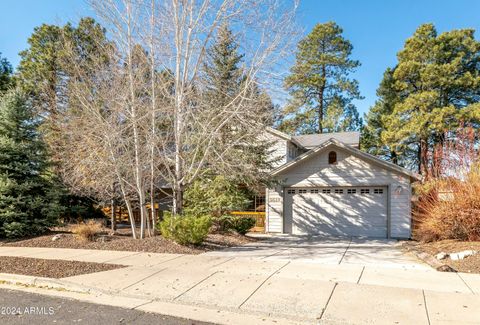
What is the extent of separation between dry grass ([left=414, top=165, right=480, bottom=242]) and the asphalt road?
8681 mm

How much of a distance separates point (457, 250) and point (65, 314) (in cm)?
913

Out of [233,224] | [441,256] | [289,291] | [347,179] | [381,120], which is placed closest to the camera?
[289,291]

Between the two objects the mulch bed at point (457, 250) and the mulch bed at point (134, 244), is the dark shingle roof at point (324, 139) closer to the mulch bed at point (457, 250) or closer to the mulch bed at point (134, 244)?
the mulch bed at point (457, 250)

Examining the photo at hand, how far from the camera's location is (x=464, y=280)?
20.3 ft

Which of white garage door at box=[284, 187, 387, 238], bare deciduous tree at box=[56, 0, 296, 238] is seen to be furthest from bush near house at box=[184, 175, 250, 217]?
white garage door at box=[284, 187, 387, 238]

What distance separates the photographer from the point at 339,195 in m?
14.7

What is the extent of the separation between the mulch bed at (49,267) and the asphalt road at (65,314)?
1.29 metres

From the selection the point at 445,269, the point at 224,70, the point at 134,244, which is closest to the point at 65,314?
the point at 134,244

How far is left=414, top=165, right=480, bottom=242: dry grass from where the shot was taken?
9.55m

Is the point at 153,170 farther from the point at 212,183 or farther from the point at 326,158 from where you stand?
the point at 326,158

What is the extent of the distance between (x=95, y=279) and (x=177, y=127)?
5362mm

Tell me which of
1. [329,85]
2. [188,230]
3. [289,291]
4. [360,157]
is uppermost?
[329,85]

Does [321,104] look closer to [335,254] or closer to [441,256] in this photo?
[335,254]

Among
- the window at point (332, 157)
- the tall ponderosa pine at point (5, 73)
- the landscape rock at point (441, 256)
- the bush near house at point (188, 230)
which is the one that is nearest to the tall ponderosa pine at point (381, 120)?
the window at point (332, 157)
